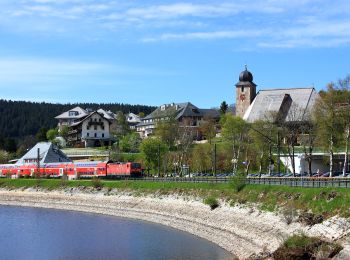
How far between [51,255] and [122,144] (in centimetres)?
8552

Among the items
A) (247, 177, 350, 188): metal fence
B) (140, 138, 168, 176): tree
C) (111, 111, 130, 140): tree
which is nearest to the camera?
(247, 177, 350, 188): metal fence

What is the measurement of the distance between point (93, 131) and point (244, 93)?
46.2 m

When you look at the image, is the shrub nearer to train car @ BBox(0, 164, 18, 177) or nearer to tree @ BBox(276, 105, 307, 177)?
tree @ BBox(276, 105, 307, 177)

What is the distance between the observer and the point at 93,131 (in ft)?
509

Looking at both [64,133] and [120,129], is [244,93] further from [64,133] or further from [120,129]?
[64,133]

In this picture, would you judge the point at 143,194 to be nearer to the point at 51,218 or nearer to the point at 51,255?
the point at 51,218

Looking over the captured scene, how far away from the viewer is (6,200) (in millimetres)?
89188

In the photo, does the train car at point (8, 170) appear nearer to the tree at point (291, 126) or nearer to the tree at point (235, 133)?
the tree at point (235, 133)

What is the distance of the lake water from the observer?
42.0 metres

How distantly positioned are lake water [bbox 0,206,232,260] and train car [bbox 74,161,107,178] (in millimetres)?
28509

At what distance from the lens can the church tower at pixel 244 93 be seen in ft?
418

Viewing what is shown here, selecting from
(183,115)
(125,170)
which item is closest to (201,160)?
(125,170)

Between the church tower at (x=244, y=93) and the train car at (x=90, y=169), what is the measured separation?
42.4m

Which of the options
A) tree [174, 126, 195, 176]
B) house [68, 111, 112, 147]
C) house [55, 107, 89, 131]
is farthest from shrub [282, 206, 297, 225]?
house [55, 107, 89, 131]
